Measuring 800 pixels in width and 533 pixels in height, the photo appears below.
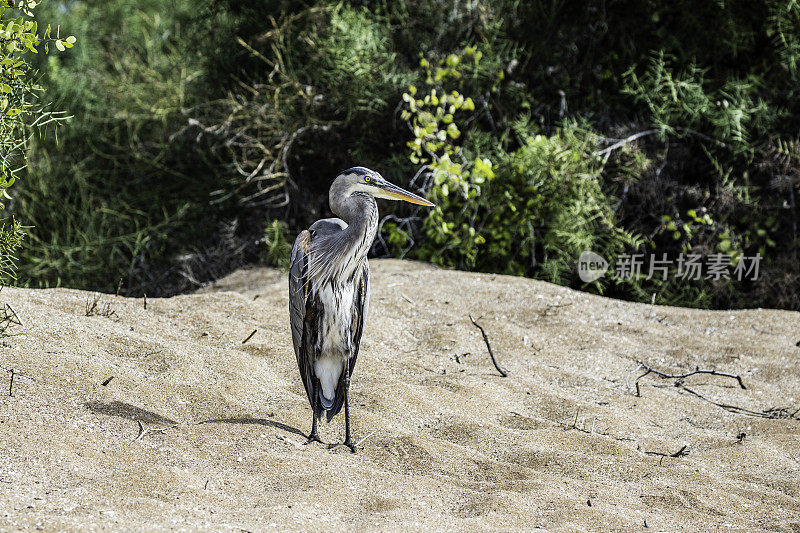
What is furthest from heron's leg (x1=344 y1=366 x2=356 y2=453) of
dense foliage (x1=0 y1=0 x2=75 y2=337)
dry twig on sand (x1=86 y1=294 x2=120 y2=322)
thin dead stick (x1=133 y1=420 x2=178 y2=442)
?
dry twig on sand (x1=86 y1=294 x2=120 y2=322)

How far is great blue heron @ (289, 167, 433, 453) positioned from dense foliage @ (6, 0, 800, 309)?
6.84ft

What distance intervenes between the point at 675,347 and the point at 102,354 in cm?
290

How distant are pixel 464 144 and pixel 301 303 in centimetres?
300

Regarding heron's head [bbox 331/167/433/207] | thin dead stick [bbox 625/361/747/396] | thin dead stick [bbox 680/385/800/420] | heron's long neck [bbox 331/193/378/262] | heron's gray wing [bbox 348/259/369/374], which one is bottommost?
thin dead stick [bbox 680/385/800/420]

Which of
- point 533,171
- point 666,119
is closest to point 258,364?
point 533,171

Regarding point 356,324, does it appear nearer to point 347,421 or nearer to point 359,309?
point 359,309

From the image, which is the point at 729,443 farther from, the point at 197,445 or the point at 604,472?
the point at 197,445

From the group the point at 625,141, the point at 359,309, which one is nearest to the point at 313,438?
the point at 359,309

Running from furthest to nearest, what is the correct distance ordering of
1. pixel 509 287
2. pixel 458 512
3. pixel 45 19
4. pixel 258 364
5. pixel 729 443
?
pixel 45 19 → pixel 509 287 → pixel 258 364 → pixel 729 443 → pixel 458 512

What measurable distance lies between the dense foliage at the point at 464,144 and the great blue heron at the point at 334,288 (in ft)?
6.84

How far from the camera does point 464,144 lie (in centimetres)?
577

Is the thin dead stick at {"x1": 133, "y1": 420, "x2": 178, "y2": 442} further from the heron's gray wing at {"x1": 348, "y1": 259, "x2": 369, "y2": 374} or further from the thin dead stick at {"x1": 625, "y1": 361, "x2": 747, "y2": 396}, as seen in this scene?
the thin dead stick at {"x1": 625, "y1": 361, "x2": 747, "y2": 396}

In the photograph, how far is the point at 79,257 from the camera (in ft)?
20.7

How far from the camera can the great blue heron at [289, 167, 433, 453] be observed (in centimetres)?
297
